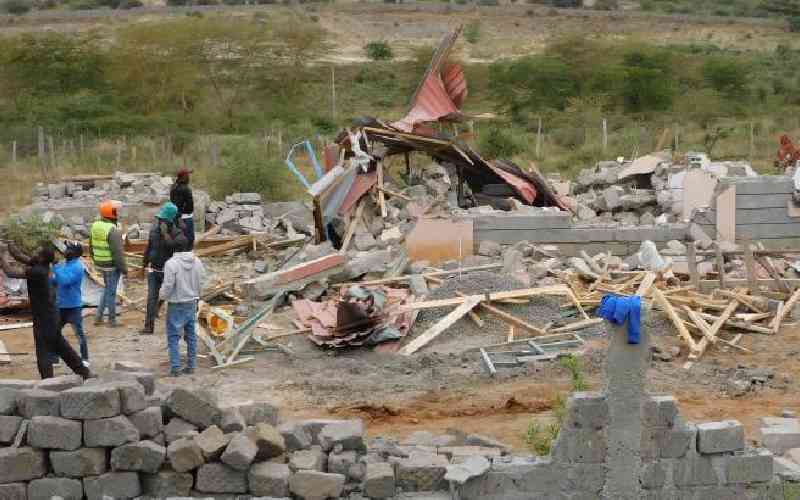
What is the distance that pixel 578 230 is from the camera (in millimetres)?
16047

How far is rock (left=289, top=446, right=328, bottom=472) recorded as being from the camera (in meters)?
7.87

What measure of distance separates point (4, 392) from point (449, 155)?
35.1 feet

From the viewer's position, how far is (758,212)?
16.3m

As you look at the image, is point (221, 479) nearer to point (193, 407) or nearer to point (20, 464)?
point (193, 407)

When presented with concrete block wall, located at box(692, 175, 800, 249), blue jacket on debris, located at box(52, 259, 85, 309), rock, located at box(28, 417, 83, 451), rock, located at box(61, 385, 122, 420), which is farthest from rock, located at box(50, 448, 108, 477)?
concrete block wall, located at box(692, 175, 800, 249)

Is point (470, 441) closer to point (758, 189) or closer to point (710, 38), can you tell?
point (758, 189)

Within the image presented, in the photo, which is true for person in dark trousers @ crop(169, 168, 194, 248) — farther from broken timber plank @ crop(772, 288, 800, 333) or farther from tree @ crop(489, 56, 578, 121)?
tree @ crop(489, 56, 578, 121)

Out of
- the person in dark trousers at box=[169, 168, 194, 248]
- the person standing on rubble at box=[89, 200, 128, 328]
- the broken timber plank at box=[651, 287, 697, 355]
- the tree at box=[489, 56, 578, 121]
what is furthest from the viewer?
the tree at box=[489, 56, 578, 121]

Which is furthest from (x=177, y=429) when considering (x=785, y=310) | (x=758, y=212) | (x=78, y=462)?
(x=758, y=212)

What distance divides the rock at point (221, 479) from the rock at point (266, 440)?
188 mm

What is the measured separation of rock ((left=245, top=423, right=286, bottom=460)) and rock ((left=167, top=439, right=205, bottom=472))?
0.34m

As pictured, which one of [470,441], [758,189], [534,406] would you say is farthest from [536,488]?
[758,189]

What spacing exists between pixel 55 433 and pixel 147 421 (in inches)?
23.0

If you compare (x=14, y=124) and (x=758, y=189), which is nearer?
(x=758, y=189)
